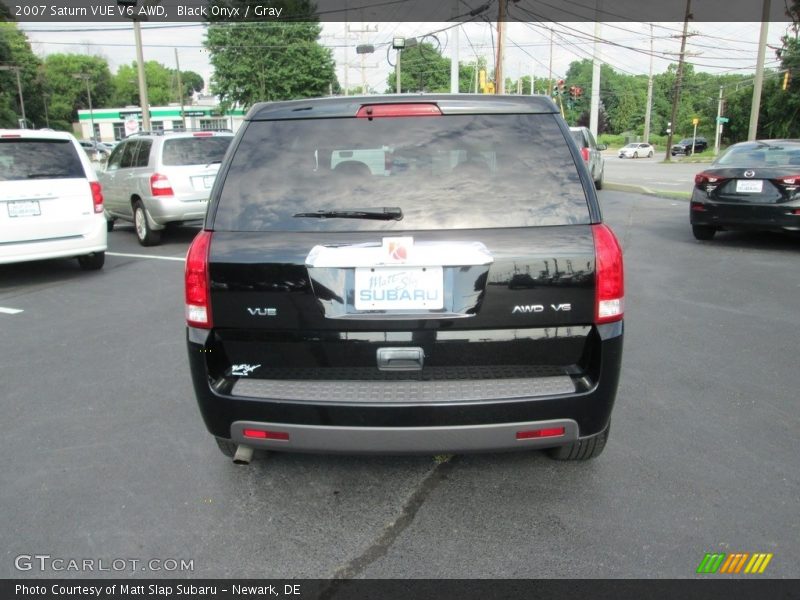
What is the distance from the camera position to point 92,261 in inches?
340

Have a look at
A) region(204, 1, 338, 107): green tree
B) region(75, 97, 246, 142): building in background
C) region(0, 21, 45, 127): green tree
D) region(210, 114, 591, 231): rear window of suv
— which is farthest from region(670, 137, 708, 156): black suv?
region(0, 21, 45, 127): green tree

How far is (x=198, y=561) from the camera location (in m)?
2.62

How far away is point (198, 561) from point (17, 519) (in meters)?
0.98

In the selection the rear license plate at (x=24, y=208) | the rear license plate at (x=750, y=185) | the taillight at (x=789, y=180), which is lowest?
the rear license plate at (x=24, y=208)

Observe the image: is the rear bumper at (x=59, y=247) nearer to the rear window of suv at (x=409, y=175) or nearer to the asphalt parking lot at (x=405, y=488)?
the asphalt parking lot at (x=405, y=488)

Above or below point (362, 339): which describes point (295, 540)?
below

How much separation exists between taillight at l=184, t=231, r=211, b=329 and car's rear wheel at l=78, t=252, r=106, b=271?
21.7 ft

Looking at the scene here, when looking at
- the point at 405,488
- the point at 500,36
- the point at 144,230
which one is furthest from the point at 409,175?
the point at 500,36

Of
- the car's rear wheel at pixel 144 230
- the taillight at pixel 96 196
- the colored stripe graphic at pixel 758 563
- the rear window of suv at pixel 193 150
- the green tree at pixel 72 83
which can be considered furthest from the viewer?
the green tree at pixel 72 83

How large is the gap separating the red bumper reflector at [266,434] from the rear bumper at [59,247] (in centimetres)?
624

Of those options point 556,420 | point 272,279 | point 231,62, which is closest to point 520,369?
point 556,420

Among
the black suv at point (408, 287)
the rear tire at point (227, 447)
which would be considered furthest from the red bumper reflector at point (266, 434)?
the rear tire at point (227, 447)

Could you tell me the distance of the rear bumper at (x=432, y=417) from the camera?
8.54ft

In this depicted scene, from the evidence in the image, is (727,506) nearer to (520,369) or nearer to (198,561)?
(520,369)
